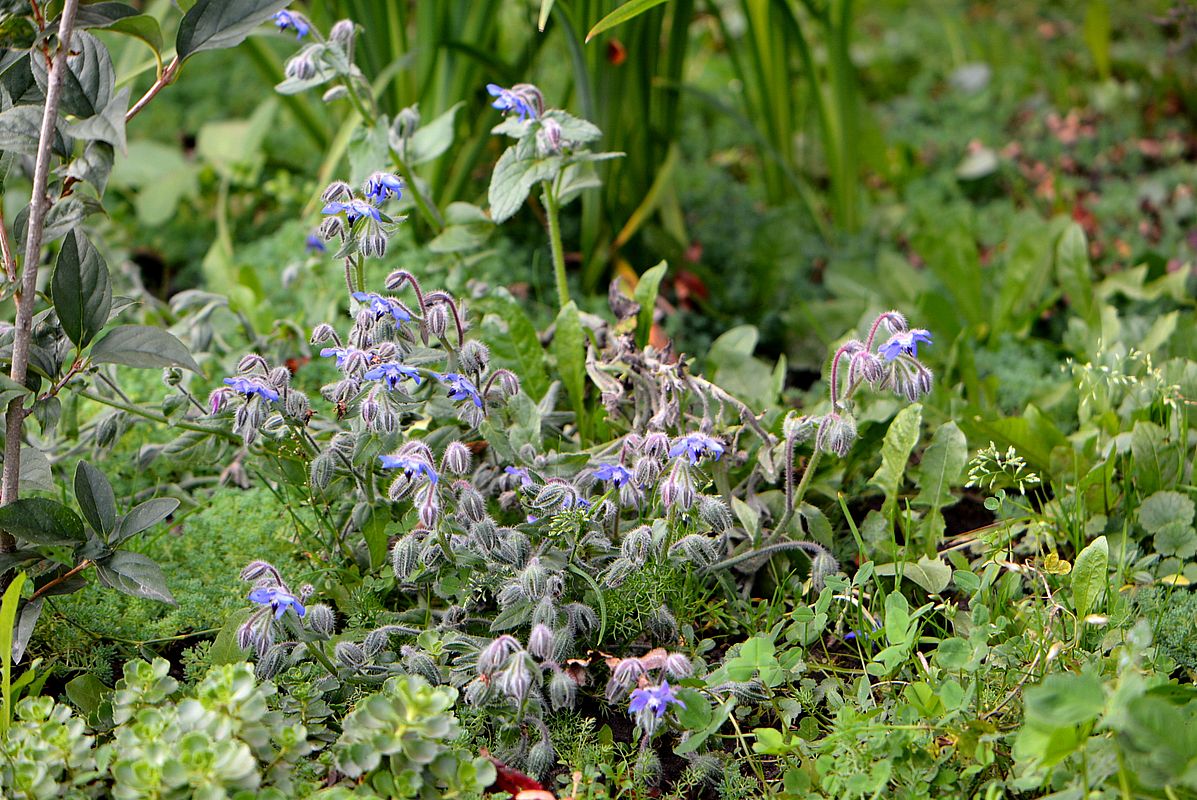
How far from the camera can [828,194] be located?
122 inches

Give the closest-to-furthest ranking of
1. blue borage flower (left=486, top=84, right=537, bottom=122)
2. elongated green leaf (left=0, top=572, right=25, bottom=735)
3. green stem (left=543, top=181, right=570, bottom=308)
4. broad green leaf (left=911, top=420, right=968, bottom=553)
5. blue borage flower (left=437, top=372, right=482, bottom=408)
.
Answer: elongated green leaf (left=0, top=572, right=25, bottom=735) → blue borage flower (left=437, top=372, right=482, bottom=408) → blue borage flower (left=486, top=84, right=537, bottom=122) → broad green leaf (left=911, top=420, right=968, bottom=553) → green stem (left=543, top=181, right=570, bottom=308)

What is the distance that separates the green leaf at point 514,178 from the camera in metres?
1.86

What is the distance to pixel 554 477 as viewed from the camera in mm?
1726

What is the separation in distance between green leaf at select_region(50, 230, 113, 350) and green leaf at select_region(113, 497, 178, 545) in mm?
233

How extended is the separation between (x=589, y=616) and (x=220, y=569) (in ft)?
2.04

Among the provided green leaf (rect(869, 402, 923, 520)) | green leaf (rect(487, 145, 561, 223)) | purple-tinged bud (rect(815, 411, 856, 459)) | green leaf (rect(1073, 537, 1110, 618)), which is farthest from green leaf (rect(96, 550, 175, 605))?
green leaf (rect(1073, 537, 1110, 618))

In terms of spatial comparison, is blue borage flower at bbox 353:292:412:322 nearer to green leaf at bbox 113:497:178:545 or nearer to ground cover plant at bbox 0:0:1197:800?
ground cover plant at bbox 0:0:1197:800

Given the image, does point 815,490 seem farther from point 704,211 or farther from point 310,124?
point 310,124

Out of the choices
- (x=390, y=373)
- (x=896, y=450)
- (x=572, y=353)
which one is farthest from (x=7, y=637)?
(x=896, y=450)

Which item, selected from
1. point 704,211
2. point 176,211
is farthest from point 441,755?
point 176,211

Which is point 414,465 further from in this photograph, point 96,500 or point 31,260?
point 31,260

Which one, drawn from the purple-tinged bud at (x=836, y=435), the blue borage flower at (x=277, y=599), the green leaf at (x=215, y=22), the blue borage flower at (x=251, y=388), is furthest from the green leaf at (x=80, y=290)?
the purple-tinged bud at (x=836, y=435)

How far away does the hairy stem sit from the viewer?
1.43 metres

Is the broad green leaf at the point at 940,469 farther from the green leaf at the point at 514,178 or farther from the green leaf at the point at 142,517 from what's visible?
the green leaf at the point at 142,517
